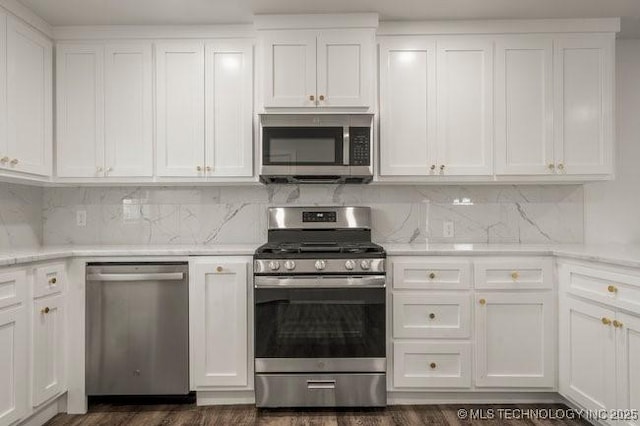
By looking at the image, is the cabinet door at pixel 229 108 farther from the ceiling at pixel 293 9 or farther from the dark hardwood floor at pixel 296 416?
the dark hardwood floor at pixel 296 416

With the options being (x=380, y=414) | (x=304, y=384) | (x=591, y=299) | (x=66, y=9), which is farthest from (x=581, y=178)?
(x=66, y=9)

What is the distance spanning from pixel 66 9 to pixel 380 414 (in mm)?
3101

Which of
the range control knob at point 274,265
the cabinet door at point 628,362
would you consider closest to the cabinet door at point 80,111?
the range control knob at point 274,265

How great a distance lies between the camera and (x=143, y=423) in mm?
2312

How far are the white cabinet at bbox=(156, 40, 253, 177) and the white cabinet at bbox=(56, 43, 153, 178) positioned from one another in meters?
0.11

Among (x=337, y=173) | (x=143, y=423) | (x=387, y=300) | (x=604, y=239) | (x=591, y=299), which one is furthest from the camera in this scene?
(x=604, y=239)

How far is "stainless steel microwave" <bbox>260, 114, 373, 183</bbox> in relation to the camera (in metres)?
2.65

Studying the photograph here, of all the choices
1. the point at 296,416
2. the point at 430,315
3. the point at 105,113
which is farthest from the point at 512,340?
the point at 105,113

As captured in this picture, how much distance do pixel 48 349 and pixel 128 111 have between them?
1.53 m

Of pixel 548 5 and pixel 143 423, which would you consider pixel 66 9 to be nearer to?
pixel 143 423

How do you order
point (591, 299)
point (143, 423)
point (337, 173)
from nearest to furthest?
point (591, 299), point (143, 423), point (337, 173)

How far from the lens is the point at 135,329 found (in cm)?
244

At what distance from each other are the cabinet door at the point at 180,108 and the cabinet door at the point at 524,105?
1.98 meters

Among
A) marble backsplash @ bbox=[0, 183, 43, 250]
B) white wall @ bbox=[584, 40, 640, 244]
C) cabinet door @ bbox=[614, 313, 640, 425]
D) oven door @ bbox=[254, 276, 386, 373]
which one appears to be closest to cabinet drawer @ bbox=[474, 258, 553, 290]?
cabinet door @ bbox=[614, 313, 640, 425]
